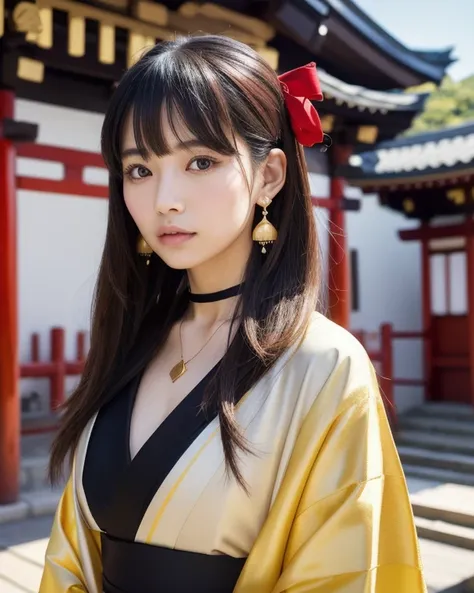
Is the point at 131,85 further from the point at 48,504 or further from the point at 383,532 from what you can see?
the point at 48,504

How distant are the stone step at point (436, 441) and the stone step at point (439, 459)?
7 cm

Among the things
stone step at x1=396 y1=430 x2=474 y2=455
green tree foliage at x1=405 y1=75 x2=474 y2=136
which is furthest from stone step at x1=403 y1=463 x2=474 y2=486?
green tree foliage at x1=405 y1=75 x2=474 y2=136

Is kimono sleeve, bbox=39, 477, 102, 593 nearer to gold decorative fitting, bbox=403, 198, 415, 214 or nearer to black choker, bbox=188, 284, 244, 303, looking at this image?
black choker, bbox=188, 284, 244, 303

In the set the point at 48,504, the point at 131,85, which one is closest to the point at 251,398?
the point at 131,85

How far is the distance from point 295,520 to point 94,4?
4.39 meters

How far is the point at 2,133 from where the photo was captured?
15.9 feet

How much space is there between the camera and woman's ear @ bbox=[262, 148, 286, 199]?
140cm

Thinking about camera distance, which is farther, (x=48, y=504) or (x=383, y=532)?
(x=48, y=504)

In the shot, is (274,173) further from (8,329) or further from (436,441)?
(436,441)

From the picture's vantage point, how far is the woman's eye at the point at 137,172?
4.43ft

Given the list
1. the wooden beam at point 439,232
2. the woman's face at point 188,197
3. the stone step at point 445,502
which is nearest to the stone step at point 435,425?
the stone step at point 445,502

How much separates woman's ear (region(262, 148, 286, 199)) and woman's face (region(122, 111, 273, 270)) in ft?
0.20

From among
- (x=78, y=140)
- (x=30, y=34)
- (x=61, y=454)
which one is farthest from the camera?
(x=78, y=140)

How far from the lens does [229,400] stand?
1243mm
